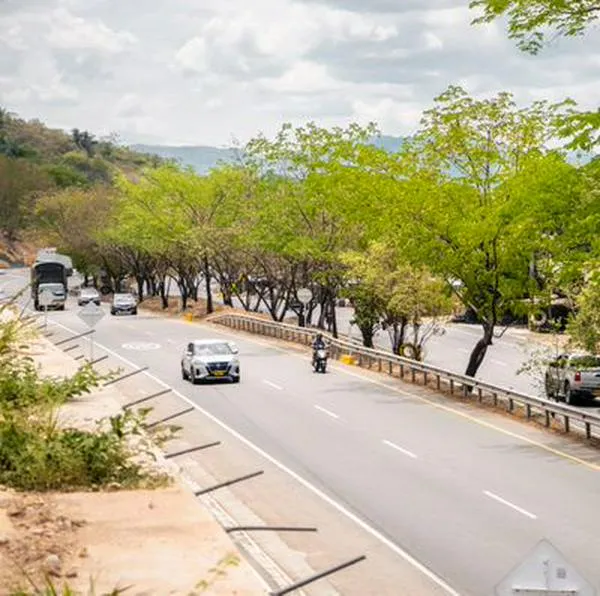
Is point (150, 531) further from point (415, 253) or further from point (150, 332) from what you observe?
point (150, 332)

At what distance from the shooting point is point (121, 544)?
14641 millimetres

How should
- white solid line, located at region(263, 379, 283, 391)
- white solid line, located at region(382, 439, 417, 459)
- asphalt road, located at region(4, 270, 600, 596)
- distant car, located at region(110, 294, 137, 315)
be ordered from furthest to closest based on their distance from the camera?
distant car, located at region(110, 294, 137, 315) < white solid line, located at region(263, 379, 283, 391) < white solid line, located at region(382, 439, 417, 459) < asphalt road, located at region(4, 270, 600, 596)

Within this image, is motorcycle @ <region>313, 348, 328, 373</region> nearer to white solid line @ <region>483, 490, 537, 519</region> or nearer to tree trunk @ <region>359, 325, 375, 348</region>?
tree trunk @ <region>359, 325, 375, 348</region>

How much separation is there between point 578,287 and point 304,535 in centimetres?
2766

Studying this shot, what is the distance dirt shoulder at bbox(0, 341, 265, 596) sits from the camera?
1283 cm

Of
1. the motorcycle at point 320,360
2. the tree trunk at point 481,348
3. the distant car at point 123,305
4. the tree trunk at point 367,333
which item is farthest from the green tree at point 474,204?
the distant car at point 123,305

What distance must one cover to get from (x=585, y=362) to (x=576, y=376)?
4.69 feet

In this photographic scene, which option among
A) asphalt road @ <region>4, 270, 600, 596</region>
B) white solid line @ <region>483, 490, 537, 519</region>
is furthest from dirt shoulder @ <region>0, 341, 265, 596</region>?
white solid line @ <region>483, 490, 537, 519</region>

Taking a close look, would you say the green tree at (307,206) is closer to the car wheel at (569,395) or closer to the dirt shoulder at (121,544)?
the car wheel at (569,395)

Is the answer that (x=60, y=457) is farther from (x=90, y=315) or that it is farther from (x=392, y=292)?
(x=392, y=292)

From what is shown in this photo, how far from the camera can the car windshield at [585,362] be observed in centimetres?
3278

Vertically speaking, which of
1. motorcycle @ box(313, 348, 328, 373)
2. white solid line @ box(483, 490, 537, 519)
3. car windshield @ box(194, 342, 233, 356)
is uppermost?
car windshield @ box(194, 342, 233, 356)

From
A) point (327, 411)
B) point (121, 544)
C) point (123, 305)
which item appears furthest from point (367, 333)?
point (121, 544)

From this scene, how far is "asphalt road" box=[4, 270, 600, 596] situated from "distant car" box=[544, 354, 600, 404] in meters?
4.42
